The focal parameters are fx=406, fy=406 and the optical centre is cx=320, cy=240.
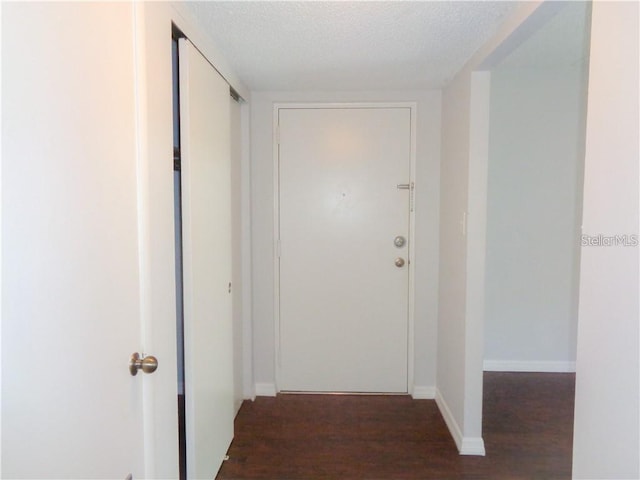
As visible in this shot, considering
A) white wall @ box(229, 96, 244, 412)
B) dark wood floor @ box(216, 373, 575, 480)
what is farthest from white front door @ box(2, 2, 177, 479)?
white wall @ box(229, 96, 244, 412)

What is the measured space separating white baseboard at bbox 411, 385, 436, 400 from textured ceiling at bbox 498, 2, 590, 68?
88.0 inches

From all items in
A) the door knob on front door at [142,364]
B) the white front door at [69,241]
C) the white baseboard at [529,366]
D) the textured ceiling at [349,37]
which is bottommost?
the white baseboard at [529,366]

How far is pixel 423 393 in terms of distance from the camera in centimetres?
288

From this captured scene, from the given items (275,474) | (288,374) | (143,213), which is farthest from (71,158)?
(288,374)

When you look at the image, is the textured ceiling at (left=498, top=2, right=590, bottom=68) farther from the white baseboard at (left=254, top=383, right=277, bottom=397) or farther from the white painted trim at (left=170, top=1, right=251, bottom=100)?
the white baseboard at (left=254, top=383, right=277, bottom=397)

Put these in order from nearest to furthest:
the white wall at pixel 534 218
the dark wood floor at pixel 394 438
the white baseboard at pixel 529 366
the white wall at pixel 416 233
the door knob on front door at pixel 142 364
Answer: the door knob on front door at pixel 142 364
the dark wood floor at pixel 394 438
the white wall at pixel 416 233
the white wall at pixel 534 218
the white baseboard at pixel 529 366

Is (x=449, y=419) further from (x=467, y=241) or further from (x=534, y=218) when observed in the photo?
(x=534, y=218)

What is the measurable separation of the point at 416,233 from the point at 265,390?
155 centimetres

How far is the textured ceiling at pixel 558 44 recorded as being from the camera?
178 centimetres

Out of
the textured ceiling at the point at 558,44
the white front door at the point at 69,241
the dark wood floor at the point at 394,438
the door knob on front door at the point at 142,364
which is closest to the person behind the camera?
the white front door at the point at 69,241

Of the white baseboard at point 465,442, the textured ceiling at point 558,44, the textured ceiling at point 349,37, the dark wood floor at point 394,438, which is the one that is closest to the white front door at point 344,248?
the dark wood floor at point 394,438

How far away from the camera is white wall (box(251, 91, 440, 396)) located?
9.14 feet

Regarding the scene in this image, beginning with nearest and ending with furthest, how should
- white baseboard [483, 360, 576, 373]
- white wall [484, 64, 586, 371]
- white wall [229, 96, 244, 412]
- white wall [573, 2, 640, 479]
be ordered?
white wall [573, 2, 640, 479], white wall [229, 96, 244, 412], white wall [484, 64, 586, 371], white baseboard [483, 360, 576, 373]

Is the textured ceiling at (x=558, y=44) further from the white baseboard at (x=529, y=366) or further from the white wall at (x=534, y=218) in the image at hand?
the white baseboard at (x=529, y=366)
